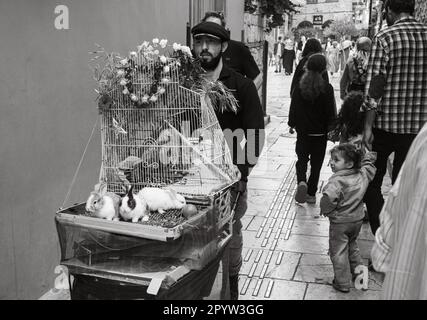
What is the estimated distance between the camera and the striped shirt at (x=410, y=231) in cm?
153

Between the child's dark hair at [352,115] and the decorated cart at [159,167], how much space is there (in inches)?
110

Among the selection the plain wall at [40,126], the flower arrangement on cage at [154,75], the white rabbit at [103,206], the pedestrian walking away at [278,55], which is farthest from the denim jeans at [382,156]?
the pedestrian walking away at [278,55]

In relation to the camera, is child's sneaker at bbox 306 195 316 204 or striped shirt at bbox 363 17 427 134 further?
child's sneaker at bbox 306 195 316 204

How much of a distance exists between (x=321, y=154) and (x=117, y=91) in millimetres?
3966

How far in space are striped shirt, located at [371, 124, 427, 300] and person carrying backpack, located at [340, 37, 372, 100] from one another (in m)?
5.12

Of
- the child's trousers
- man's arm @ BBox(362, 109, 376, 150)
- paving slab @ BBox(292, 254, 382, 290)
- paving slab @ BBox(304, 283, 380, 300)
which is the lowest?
paving slab @ BBox(304, 283, 380, 300)

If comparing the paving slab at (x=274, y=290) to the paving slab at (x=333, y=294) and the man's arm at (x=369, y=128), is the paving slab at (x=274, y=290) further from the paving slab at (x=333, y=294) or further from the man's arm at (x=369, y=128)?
the man's arm at (x=369, y=128)

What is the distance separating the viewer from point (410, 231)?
156 cm

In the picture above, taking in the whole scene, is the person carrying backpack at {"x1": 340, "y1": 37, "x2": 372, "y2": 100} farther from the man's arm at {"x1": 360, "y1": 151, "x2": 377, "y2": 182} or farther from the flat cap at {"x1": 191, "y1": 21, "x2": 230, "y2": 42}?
the flat cap at {"x1": 191, "y1": 21, "x2": 230, "y2": 42}

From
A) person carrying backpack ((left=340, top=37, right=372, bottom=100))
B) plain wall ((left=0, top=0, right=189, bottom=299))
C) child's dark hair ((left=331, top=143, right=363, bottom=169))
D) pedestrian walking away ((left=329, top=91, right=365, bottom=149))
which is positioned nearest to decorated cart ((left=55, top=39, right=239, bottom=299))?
plain wall ((left=0, top=0, right=189, bottom=299))

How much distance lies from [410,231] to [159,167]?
6.05 ft

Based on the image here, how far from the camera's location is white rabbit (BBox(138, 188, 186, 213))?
2855mm

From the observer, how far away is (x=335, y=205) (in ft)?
13.9

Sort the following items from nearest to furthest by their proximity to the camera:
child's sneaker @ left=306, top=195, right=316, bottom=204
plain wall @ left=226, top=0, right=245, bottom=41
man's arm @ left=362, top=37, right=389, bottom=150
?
1. man's arm @ left=362, top=37, right=389, bottom=150
2. child's sneaker @ left=306, top=195, right=316, bottom=204
3. plain wall @ left=226, top=0, right=245, bottom=41
